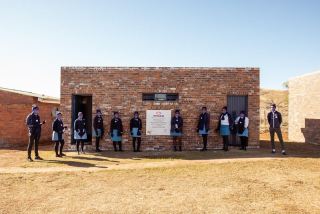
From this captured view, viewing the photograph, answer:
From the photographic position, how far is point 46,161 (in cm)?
1181

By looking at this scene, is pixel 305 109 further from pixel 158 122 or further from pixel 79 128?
pixel 79 128

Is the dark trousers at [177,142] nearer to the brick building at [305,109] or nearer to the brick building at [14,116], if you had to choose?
the brick building at [305,109]

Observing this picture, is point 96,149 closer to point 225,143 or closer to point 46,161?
point 46,161

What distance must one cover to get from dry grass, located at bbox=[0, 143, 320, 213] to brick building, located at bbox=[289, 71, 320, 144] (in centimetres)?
681

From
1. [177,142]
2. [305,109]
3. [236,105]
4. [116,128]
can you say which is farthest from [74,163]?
[305,109]

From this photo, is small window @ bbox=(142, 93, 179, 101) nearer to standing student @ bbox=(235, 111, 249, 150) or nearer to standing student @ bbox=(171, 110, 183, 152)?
standing student @ bbox=(171, 110, 183, 152)

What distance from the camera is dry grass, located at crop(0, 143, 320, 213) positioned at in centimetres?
640

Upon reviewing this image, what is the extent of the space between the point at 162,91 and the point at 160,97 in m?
0.29

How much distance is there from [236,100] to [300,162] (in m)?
4.41

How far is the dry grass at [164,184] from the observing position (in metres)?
6.40

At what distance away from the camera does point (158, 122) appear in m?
14.3

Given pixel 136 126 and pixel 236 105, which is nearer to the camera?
pixel 136 126

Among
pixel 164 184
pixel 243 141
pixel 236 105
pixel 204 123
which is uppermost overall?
pixel 236 105

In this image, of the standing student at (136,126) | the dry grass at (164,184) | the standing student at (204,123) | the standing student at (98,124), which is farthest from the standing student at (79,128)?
the standing student at (204,123)
